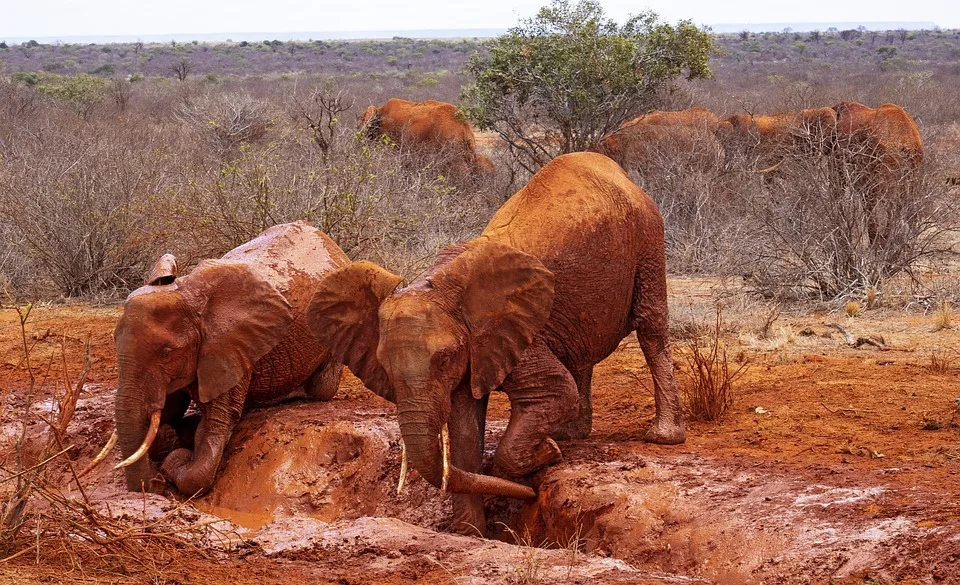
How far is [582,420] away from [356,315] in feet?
6.09

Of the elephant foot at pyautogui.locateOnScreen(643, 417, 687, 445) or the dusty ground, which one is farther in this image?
the elephant foot at pyautogui.locateOnScreen(643, 417, 687, 445)

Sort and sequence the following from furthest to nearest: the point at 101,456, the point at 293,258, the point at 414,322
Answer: the point at 293,258, the point at 101,456, the point at 414,322

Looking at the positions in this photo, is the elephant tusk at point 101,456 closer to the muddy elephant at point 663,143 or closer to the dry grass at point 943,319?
the dry grass at point 943,319

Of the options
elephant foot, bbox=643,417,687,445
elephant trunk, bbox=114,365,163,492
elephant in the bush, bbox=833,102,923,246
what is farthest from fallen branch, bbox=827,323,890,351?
elephant trunk, bbox=114,365,163,492

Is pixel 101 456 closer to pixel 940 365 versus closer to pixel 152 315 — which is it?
pixel 152 315

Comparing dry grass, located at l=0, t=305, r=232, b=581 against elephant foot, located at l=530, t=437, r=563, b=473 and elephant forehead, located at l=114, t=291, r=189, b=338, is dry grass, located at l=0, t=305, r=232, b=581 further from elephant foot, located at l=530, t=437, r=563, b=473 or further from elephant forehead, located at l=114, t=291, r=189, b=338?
elephant foot, located at l=530, t=437, r=563, b=473

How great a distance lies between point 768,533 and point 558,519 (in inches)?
46.9

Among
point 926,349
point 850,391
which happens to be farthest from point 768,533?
point 926,349

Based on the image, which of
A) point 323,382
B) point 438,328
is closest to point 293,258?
point 323,382

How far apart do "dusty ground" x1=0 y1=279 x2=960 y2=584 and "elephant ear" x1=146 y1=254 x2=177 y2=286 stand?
1178mm

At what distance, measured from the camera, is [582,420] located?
274 inches

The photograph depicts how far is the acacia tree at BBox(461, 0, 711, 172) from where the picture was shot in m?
14.9

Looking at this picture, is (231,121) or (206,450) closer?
(206,450)

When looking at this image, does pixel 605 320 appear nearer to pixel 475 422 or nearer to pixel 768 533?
pixel 475 422
